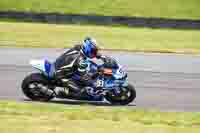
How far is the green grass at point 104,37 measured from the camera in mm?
29345

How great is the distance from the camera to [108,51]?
27.2 meters

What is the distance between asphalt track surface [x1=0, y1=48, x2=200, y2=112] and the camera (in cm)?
1408

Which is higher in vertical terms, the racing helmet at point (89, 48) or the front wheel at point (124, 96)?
the racing helmet at point (89, 48)

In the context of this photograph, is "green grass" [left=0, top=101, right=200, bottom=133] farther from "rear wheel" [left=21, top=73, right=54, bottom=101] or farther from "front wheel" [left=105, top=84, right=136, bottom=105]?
"front wheel" [left=105, top=84, right=136, bottom=105]

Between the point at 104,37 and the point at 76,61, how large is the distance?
2039 cm

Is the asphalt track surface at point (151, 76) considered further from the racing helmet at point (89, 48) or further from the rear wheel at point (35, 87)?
the racing helmet at point (89, 48)

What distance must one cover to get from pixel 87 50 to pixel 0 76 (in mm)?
4176

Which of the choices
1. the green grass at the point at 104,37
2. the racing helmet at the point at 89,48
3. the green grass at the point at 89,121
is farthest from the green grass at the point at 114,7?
the green grass at the point at 89,121

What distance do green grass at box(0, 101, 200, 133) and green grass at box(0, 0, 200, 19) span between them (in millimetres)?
36432

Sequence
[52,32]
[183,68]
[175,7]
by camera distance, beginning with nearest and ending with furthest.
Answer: [183,68] → [52,32] → [175,7]

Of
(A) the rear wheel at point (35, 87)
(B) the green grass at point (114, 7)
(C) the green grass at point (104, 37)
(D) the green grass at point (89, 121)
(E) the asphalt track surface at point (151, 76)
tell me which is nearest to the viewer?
(D) the green grass at point (89, 121)

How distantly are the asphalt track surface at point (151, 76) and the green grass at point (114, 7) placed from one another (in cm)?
2148

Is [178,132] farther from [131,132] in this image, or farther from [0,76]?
[0,76]

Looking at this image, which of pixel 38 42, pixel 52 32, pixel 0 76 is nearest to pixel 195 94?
pixel 0 76
